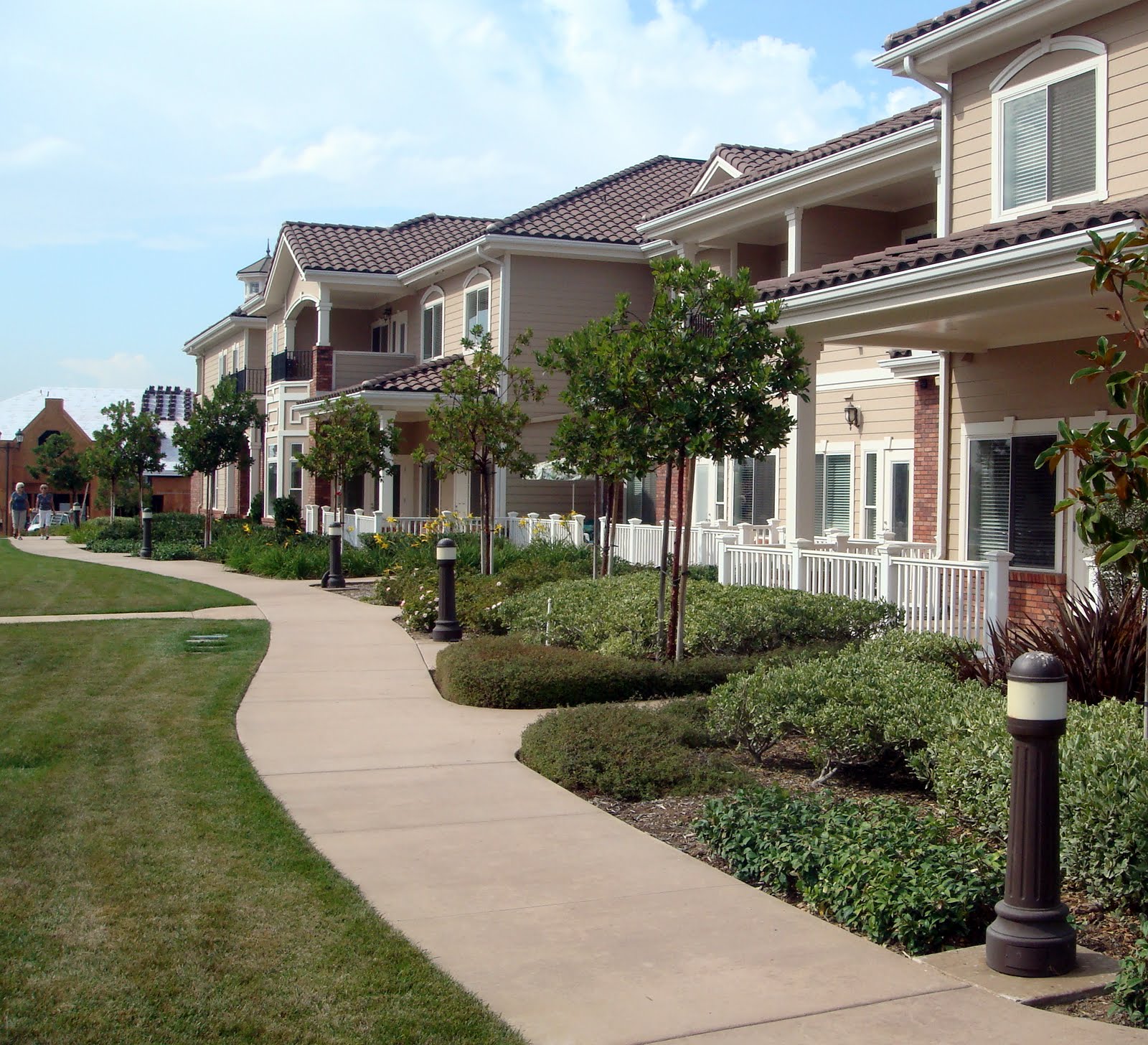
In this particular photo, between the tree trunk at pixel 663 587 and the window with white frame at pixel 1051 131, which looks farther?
the window with white frame at pixel 1051 131

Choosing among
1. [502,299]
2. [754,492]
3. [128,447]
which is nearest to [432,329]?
[502,299]

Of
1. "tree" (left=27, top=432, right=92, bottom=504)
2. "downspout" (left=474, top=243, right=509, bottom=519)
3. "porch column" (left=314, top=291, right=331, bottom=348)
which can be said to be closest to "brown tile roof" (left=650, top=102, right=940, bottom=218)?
"downspout" (left=474, top=243, right=509, bottom=519)

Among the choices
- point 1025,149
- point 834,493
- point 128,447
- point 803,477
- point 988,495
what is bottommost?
point 988,495

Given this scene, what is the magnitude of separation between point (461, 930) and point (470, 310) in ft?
75.1

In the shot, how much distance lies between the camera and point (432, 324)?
28.9 metres

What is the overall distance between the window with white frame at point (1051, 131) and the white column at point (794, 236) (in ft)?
18.8

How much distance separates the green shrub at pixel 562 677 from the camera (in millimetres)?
Result: 10133

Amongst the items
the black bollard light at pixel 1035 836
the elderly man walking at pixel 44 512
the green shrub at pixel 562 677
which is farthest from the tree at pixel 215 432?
the black bollard light at pixel 1035 836

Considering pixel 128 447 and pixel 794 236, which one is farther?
pixel 128 447

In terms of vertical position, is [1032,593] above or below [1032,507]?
below

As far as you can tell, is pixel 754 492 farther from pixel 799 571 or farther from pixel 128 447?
pixel 128 447

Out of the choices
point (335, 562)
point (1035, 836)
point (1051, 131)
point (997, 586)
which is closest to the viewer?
point (1035, 836)

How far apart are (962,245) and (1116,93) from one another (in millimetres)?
2803

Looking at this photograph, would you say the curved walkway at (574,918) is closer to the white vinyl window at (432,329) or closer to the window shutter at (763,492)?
the window shutter at (763,492)
